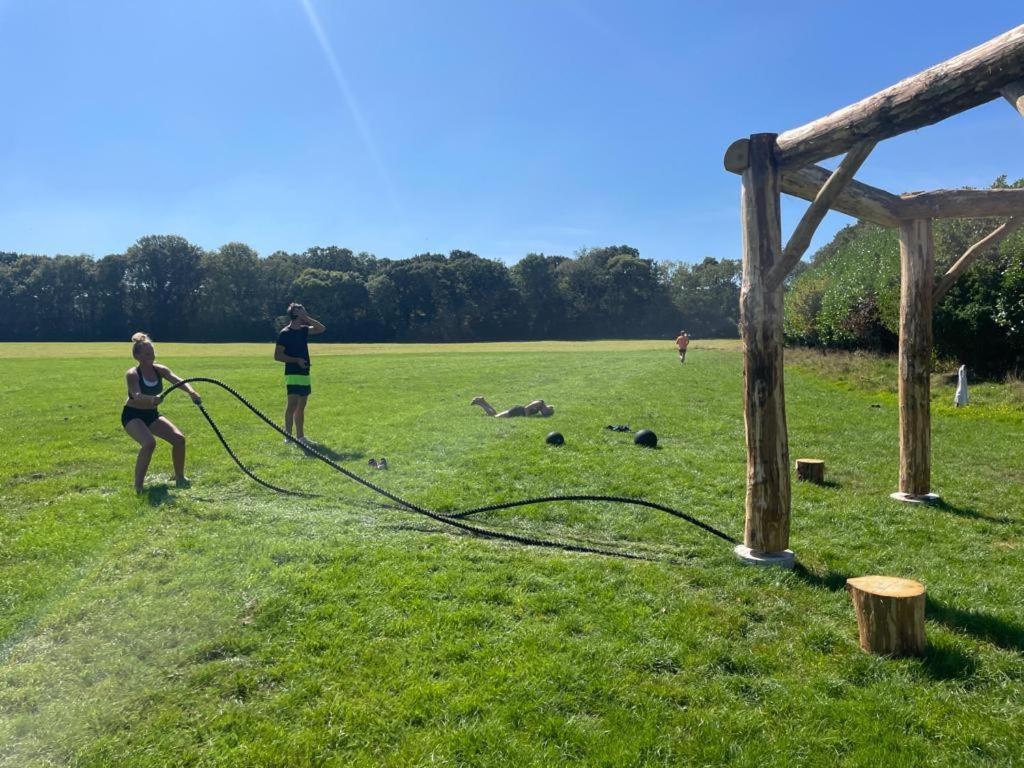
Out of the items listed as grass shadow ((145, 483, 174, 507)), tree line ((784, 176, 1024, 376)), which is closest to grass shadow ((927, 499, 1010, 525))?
grass shadow ((145, 483, 174, 507))

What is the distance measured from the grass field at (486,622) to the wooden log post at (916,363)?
44 cm

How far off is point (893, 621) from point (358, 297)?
83.5 metres

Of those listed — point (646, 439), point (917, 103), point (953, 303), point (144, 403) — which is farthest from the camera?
point (953, 303)

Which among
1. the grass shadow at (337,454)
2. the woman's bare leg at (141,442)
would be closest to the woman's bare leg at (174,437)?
the woman's bare leg at (141,442)

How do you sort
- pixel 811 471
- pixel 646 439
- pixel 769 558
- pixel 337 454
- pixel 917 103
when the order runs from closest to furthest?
pixel 917 103 → pixel 769 558 → pixel 811 471 → pixel 337 454 → pixel 646 439

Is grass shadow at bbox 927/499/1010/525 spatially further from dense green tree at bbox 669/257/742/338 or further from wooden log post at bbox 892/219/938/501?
dense green tree at bbox 669/257/742/338

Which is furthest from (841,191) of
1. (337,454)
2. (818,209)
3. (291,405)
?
(291,405)

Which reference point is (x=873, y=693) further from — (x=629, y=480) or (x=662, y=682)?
(x=629, y=480)

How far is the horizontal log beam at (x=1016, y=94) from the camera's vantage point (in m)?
4.38

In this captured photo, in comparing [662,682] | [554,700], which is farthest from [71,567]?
[662,682]

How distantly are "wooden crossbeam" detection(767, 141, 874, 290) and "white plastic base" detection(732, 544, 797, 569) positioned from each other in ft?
7.51

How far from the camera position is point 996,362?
22.6 metres

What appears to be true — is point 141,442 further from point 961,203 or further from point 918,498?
point 961,203

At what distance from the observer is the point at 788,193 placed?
6656 mm
